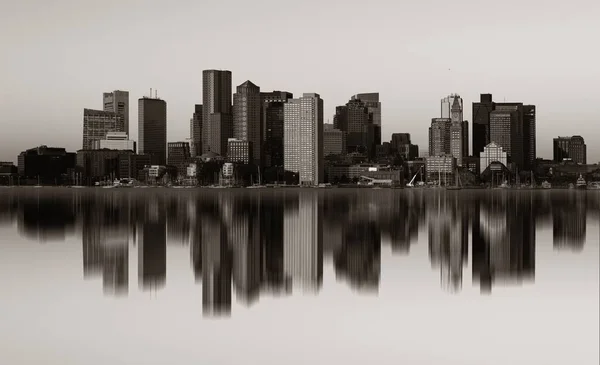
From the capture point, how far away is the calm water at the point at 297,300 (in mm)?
13586

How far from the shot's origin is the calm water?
1359 cm

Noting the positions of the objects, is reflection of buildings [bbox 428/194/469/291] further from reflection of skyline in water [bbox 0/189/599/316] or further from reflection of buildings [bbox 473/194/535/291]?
reflection of buildings [bbox 473/194/535/291]

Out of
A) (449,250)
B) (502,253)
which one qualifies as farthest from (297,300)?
(449,250)

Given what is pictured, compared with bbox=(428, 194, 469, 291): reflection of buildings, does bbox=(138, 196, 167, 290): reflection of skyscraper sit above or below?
above

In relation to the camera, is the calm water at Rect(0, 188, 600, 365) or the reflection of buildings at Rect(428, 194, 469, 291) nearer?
the calm water at Rect(0, 188, 600, 365)

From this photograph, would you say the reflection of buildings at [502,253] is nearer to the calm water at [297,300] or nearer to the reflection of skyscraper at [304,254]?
the calm water at [297,300]

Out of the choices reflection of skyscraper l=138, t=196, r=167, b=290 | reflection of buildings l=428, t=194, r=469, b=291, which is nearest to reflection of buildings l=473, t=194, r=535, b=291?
reflection of buildings l=428, t=194, r=469, b=291

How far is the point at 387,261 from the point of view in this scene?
84.8 ft

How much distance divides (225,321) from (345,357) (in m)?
3.46

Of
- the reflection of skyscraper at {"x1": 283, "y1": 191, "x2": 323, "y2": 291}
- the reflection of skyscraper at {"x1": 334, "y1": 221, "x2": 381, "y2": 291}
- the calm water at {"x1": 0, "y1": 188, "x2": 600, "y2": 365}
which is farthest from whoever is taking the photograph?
the reflection of skyscraper at {"x1": 283, "y1": 191, "x2": 323, "y2": 291}

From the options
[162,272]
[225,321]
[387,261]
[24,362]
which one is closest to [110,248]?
[162,272]

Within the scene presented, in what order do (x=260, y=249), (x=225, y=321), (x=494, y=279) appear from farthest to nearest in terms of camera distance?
1. (x=260, y=249)
2. (x=494, y=279)
3. (x=225, y=321)

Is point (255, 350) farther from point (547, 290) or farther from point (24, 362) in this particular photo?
point (547, 290)

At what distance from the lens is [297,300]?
18172 mm
